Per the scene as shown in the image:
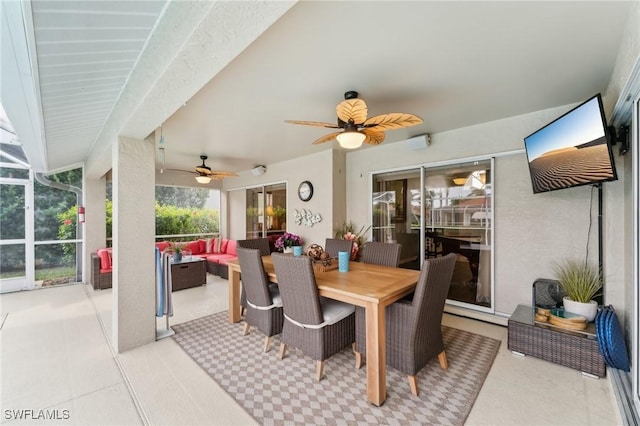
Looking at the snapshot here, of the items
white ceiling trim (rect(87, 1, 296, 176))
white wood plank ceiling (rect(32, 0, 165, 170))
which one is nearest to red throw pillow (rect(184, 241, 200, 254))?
white wood plank ceiling (rect(32, 0, 165, 170))

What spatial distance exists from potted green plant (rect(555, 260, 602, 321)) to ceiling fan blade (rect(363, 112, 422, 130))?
7.13ft

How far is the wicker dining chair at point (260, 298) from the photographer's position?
2.61 m

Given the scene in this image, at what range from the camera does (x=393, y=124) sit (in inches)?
95.9

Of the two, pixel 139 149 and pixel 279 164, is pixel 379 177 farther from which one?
pixel 139 149

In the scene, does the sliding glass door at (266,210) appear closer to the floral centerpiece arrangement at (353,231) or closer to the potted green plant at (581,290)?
the floral centerpiece arrangement at (353,231)

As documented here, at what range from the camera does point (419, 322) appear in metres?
1.97

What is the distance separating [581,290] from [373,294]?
7.09 ft

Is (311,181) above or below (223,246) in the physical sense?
above

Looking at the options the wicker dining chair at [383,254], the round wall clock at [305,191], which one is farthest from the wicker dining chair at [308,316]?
the round wall clock at [305,191]

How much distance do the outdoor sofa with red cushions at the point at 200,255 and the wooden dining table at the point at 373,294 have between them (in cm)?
196

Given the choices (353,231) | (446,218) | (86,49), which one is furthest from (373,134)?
(353,231)

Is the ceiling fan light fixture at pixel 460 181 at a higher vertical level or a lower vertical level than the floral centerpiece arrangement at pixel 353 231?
higher

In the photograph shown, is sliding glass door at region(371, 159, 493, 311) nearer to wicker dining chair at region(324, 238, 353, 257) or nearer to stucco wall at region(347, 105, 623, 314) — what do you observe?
stucco wall at region(347, 105, 623, 314)

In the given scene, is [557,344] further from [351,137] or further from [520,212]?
[351,137]
